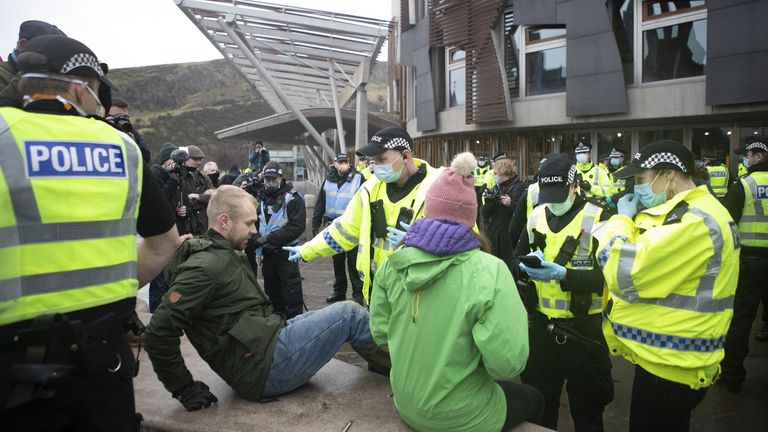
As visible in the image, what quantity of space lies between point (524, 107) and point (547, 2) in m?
3.07

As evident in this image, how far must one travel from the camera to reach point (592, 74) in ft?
45.8

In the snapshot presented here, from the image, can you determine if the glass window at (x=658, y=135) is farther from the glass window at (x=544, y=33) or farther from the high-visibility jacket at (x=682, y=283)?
the high-visibility jacket at (x=682, y=283)

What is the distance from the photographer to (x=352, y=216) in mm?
4113

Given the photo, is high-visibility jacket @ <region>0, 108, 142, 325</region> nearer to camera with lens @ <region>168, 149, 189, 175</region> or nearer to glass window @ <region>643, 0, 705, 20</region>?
camera with lens @ <region>168, 149, 189, 175</region>

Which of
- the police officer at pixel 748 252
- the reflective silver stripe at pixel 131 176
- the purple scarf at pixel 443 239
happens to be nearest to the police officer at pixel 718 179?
the police officer at pixel 748 252

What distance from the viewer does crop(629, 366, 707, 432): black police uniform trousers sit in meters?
2.62

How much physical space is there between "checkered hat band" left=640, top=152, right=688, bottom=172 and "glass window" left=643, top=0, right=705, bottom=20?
12303 mm

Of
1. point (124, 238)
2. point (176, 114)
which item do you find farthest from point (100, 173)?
point (176, 114)

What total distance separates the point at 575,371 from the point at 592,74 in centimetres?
1264

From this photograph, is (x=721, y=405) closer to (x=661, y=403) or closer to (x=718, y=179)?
(x=661, y=403)

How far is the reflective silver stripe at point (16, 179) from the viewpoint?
5.54 feet

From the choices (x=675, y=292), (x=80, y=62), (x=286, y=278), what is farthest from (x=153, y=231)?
(x=286, y=278)

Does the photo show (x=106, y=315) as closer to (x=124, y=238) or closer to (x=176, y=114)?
(x=124, y=238)

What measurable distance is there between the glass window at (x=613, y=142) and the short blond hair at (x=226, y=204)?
44.9 ft
